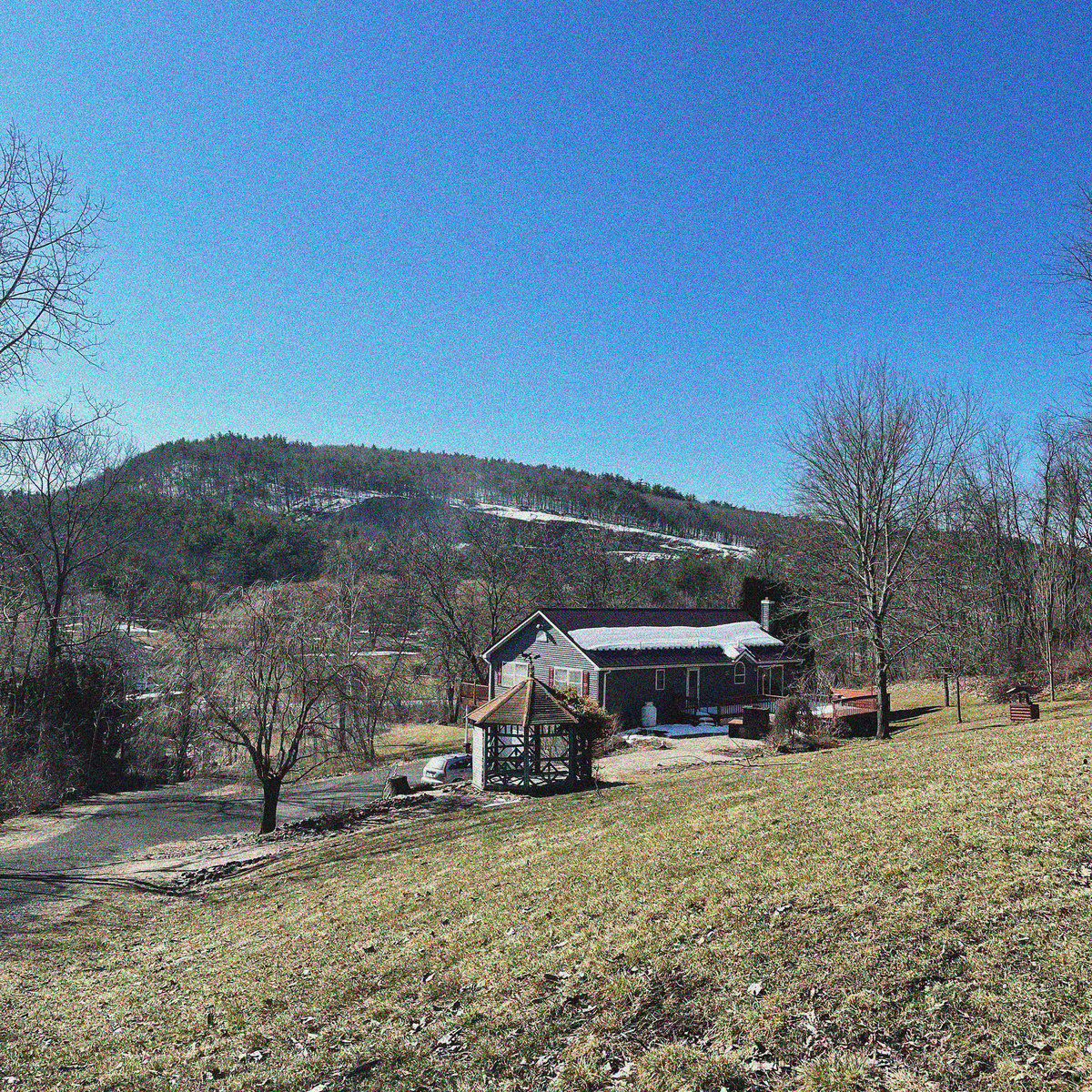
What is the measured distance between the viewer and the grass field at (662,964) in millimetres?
4848

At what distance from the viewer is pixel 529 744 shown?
20.4m

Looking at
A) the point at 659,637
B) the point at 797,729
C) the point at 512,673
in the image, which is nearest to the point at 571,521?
the point at 512,673

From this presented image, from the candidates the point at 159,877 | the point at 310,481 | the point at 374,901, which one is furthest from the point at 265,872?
the point at 310,481

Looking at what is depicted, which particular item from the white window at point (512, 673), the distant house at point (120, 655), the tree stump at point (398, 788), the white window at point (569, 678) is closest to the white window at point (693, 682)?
the white window at point (569, 678)

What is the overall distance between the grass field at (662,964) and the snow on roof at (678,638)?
21839mm

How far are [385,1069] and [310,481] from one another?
189966 mm

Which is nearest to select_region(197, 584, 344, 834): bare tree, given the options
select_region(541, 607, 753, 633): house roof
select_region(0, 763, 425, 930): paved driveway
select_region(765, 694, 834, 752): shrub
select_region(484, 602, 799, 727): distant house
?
select_region(0, 763, 425, 930): paved driveway

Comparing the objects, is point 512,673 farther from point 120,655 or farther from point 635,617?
point 120,655

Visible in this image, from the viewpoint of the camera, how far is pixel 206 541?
9144 centimetres

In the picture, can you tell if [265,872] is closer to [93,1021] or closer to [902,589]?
[93,1021]

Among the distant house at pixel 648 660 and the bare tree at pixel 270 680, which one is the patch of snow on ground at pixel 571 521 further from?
the bare tree at pixel 270 680

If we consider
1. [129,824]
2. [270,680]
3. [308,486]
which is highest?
[308,486]

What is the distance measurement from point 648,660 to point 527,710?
14.7 m

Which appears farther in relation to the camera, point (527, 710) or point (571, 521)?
point (571, 521)
